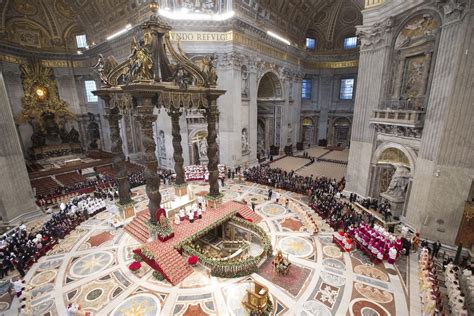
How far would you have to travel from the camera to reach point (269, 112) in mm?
28188

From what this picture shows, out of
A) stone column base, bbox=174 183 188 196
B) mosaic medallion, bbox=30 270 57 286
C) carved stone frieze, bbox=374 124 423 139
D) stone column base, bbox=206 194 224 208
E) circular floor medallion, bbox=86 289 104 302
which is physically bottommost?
mosaic medallion, bbox=30 270 57 286

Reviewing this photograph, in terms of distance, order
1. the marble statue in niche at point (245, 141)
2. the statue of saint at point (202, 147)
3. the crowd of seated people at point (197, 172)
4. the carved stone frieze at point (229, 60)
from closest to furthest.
Answer: the carved stone frieze at point (229, 60), the crowd of seated people at point (197, 172), the statue of saint at point (202, 147), the marble statue in niche at point (245, 141)

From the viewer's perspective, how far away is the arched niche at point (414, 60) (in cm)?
1115

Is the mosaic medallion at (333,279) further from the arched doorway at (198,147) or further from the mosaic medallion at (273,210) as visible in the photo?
the arched doorway at (198,147)

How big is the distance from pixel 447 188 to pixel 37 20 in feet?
127

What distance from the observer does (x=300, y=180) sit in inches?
722

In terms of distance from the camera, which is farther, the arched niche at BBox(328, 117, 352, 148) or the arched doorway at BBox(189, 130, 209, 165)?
the arched niche at BBox(328, 117, 352, 148)

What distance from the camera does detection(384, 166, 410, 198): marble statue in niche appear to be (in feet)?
41.3

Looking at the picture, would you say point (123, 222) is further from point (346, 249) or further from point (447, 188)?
point (447, 188)


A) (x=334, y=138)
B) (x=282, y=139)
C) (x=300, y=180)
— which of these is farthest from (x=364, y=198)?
(x=334, y=138)

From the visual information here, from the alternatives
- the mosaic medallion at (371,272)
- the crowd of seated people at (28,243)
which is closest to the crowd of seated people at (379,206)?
the mosaic medallion at (371,272)

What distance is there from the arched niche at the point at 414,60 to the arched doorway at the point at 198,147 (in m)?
15.0

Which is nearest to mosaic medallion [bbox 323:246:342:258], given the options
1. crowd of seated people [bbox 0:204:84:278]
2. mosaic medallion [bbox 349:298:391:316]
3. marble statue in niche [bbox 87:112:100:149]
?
mosaic medallion [bbox 349:298:391:316]

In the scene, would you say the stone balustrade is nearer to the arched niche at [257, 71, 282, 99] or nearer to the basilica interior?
the basilica interior
